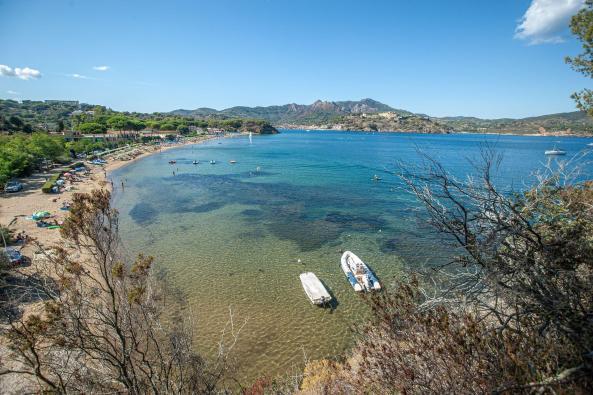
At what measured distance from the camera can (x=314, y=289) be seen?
18984 mm

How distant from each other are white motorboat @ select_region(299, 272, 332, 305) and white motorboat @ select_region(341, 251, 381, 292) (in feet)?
7.63

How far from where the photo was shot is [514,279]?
5684 mm

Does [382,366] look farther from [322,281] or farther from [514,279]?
[322,281]

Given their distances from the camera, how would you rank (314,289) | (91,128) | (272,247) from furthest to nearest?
(91,128) < (272,247) < (314,289)

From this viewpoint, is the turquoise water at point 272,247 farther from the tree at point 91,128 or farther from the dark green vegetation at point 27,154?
the tree at point 91,128

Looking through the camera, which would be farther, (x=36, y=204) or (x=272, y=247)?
(x=36, y=204)

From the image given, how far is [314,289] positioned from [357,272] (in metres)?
3.34

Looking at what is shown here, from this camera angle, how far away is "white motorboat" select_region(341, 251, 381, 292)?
1927cm

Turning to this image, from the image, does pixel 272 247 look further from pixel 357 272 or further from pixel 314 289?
pixel 357 272

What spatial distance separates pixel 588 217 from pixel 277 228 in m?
26.5

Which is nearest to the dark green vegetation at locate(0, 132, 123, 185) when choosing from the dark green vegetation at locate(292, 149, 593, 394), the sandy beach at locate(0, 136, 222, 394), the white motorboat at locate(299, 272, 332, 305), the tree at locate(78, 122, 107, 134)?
the sandy beach at locate(0, 136, 222, 394)

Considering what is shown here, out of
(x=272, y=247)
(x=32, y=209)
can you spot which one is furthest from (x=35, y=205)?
(x=272, y=247)

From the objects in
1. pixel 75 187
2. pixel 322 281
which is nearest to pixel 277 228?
pixel 322 281

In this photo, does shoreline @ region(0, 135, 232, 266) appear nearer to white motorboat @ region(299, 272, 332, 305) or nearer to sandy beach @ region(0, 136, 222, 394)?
sandy beach @ region(0, 136, 222, 394)
